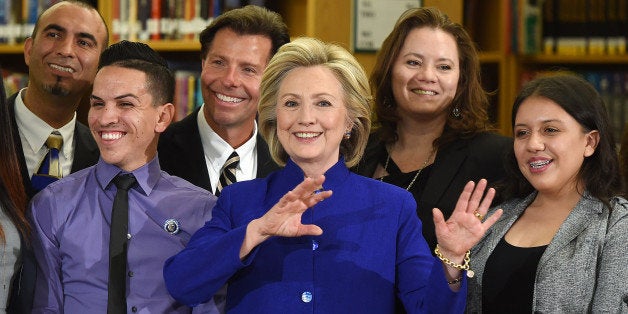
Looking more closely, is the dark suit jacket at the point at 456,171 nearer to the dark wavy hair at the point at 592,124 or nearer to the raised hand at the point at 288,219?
the dark wavy hair at the point at 592,124

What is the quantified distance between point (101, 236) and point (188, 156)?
643 millimetres

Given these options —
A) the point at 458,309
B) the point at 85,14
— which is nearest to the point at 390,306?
the point at 458,309

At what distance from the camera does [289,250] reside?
2443 millimetres

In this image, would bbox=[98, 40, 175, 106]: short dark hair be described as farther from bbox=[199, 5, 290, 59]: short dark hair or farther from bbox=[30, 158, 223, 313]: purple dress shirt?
bbox=[199, 5, 290, 59]: short dark hair

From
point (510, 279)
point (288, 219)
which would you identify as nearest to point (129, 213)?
point (288, 219)

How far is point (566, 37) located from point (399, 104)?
2.23 meters

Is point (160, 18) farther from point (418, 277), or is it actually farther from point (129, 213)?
point (418, 277)

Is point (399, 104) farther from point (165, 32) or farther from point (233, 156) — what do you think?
point (165, 32)

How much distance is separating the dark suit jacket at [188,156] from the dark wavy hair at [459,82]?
398mm

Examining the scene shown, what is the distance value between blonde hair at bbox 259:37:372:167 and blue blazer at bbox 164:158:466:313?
124mm

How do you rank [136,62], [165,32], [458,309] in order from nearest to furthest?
[458,309] < [136,62] < [165,32]

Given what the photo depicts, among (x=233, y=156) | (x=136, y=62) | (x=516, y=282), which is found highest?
(x=136, y=62)

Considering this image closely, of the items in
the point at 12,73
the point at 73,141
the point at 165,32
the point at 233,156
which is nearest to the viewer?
the point at 233,156

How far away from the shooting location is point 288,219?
2.31m
